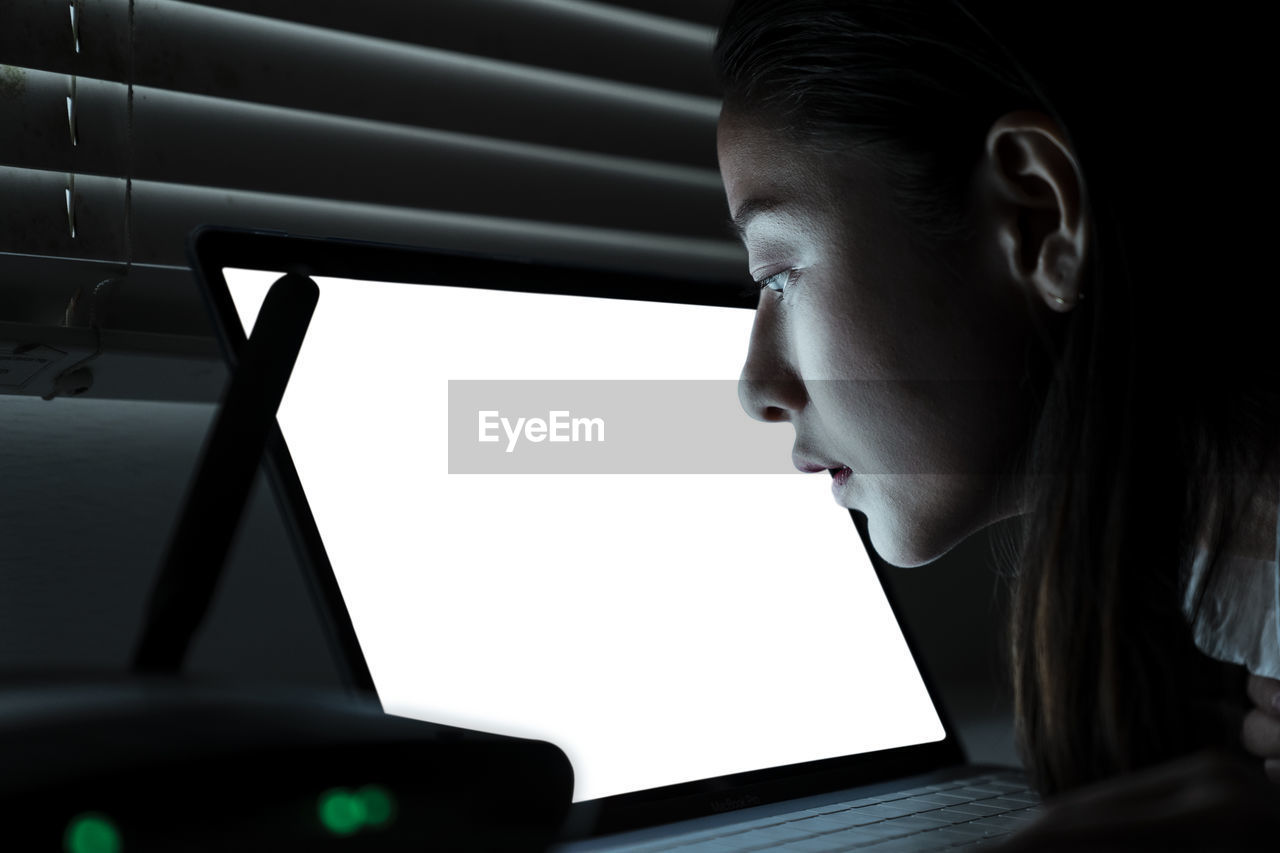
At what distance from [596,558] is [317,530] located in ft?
0.52

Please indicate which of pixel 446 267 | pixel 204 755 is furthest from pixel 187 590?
pixel 446 267

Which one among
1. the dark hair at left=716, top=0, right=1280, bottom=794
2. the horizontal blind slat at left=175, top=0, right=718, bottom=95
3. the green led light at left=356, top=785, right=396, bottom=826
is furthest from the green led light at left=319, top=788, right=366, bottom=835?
the horizontal blind slat at left=175, top=0, right=718, bottom=95

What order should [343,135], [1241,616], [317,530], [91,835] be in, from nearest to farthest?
[91,835], [317,530], [1241,616], [343,135]

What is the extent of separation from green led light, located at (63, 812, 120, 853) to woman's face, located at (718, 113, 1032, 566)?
43 centimetres

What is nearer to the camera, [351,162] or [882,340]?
[882,340]

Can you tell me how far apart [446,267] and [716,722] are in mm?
299

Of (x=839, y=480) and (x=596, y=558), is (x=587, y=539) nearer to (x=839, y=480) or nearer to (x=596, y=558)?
(x=596, y=558)

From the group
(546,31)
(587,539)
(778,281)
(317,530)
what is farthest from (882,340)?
(546,31)

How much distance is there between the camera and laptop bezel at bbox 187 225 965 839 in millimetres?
490

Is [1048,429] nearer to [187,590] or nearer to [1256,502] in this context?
[1256,502]

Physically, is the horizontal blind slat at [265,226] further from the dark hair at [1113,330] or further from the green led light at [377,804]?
the green led light at [377,804]

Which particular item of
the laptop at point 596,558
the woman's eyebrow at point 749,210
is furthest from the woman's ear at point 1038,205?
the laptop at point 596,558

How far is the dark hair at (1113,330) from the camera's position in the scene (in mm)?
483

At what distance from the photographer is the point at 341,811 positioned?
0.78 ft
